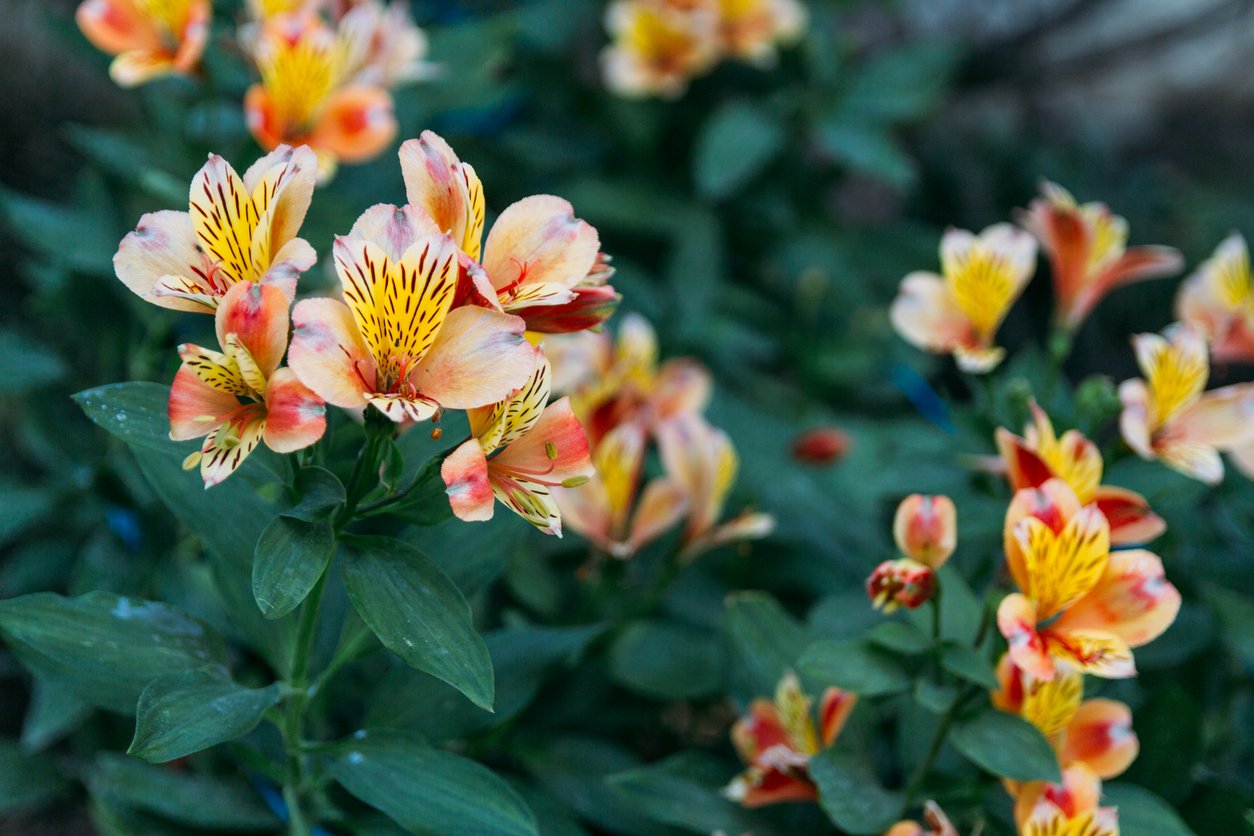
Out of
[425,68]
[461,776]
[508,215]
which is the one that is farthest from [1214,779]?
[425,68]

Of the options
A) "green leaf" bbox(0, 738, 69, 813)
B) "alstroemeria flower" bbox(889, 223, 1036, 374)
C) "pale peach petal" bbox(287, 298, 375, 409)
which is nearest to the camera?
Result: "pale peach petal" bbox(287, 298, 375, 409)

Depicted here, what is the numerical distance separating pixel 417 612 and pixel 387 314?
0.58 ft

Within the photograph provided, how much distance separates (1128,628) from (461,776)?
0.43m

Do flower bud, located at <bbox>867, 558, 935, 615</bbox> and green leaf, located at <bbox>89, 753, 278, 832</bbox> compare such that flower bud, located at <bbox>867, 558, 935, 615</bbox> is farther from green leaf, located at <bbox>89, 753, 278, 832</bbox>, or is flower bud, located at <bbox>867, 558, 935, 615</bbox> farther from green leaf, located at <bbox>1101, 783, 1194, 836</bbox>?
green leaf, located at <bbox>89, 753, 278, 832</bbox>

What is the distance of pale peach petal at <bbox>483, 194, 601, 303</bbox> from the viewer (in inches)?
25.1

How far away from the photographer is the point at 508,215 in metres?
0.64

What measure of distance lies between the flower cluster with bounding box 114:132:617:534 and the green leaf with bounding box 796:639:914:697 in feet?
0.75

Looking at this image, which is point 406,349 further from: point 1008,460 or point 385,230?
point 1008,460

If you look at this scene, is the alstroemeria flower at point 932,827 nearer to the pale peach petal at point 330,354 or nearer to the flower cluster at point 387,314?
the flower cluster at point 387,314

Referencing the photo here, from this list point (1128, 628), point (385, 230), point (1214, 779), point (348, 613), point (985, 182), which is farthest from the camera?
point (985, 182)

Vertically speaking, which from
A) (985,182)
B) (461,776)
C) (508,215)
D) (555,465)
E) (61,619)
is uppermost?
(508,215)

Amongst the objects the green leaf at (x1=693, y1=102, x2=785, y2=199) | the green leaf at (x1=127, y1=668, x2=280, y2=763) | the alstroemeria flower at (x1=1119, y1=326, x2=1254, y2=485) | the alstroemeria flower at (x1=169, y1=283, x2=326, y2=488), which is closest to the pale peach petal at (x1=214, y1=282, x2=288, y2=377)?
the alstroemeria flower at (x1=169, y1=283, x2=326, y2=488)

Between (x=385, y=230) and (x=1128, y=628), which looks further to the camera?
(x=1128, y=628)

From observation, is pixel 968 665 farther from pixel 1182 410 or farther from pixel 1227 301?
pixel 1227 301
